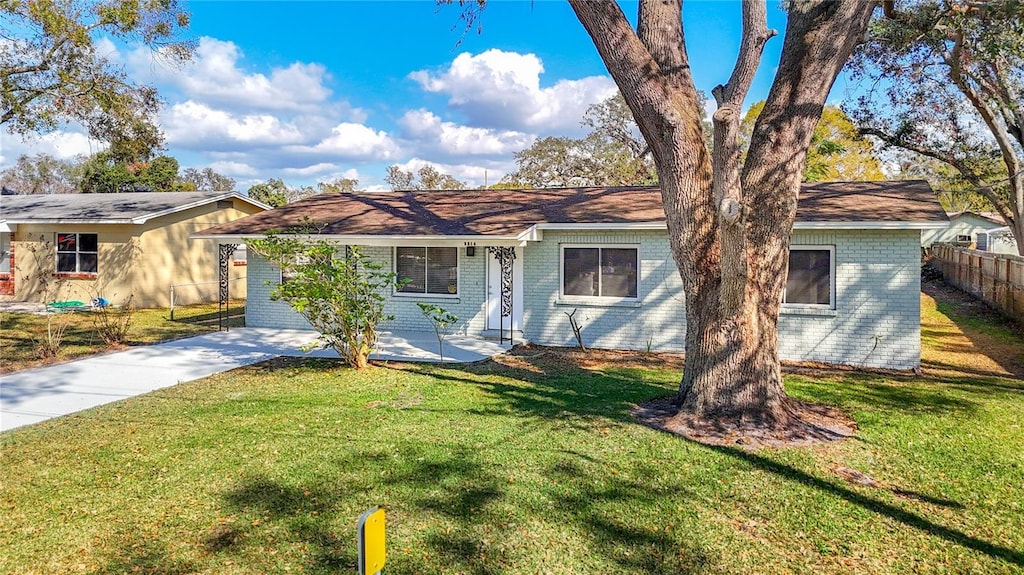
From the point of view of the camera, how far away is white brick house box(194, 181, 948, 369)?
1039 cm

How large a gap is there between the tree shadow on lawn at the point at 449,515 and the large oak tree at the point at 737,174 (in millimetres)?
1981

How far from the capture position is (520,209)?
13688 mm

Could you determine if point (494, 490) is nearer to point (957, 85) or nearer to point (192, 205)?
point (957, 85)

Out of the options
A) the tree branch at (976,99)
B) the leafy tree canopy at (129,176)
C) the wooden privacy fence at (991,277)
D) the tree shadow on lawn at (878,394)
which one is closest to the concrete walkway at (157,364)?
the tree shadow on lawn at (878,394)

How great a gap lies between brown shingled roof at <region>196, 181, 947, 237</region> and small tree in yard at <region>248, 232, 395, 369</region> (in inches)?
88.0

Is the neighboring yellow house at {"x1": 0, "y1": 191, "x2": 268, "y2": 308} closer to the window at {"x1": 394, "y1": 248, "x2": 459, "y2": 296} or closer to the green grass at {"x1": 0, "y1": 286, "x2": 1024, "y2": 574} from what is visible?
the window at {"x1": 394, "y1": 248, "x2": 459, "y2": 296}

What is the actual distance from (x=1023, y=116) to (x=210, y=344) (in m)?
17.5

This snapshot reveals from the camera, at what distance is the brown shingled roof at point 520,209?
1084 cm

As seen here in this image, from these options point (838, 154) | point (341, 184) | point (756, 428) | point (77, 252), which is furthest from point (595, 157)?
point (756, 428)

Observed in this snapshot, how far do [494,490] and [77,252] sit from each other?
19663mm

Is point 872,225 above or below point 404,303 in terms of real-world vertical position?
above

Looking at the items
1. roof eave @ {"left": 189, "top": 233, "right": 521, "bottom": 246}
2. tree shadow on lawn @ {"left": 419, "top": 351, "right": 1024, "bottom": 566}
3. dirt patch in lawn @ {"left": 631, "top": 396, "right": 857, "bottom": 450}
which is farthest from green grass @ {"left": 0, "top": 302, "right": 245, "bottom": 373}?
dirt patch in lawn @ {"left": 631, "top": 396, "right": 857, "bottom": 450}

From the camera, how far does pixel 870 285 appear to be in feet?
34.3

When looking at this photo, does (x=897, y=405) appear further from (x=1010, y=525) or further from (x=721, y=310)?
(x=1010, y=525)
